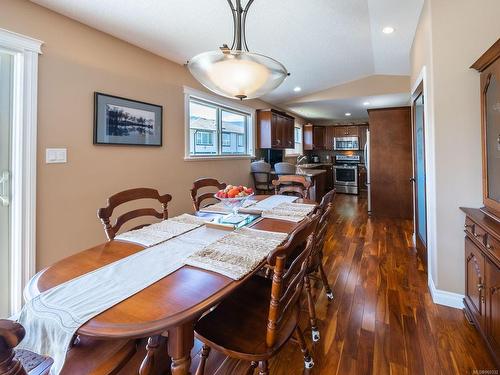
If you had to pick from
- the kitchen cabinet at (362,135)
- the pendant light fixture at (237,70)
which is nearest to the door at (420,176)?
the pendant light fixture at (237,70)

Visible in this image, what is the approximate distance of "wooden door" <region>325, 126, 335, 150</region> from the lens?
8.73m

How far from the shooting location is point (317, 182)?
6.04 m

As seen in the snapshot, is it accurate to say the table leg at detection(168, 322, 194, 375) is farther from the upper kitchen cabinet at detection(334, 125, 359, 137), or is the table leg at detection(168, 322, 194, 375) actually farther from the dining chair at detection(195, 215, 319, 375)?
the upper kitchen cabinet at detection(334, 125, 359, 137)

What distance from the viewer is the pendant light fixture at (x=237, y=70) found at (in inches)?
62.9

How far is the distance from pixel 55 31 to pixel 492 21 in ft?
11.0

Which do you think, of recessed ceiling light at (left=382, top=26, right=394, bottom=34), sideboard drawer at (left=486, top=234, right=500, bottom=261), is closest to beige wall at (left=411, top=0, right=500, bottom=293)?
sideboard drawer at (left=486, top=234, right=500, bottom=261)

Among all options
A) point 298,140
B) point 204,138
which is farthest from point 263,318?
point 298,140

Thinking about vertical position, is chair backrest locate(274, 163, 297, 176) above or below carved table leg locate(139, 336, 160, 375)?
above

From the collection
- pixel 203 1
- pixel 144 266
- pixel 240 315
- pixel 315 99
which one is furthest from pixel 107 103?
pixel 315 99

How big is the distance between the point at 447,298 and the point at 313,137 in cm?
681

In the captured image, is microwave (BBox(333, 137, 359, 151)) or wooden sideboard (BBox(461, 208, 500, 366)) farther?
microwave (BBox(333, 137, 359, 151))

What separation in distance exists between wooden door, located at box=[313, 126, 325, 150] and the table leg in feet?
26.8

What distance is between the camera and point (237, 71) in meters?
1.67

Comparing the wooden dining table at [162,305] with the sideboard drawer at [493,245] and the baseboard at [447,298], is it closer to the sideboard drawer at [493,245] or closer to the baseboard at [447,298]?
the sideboard drawer at [493,245]
